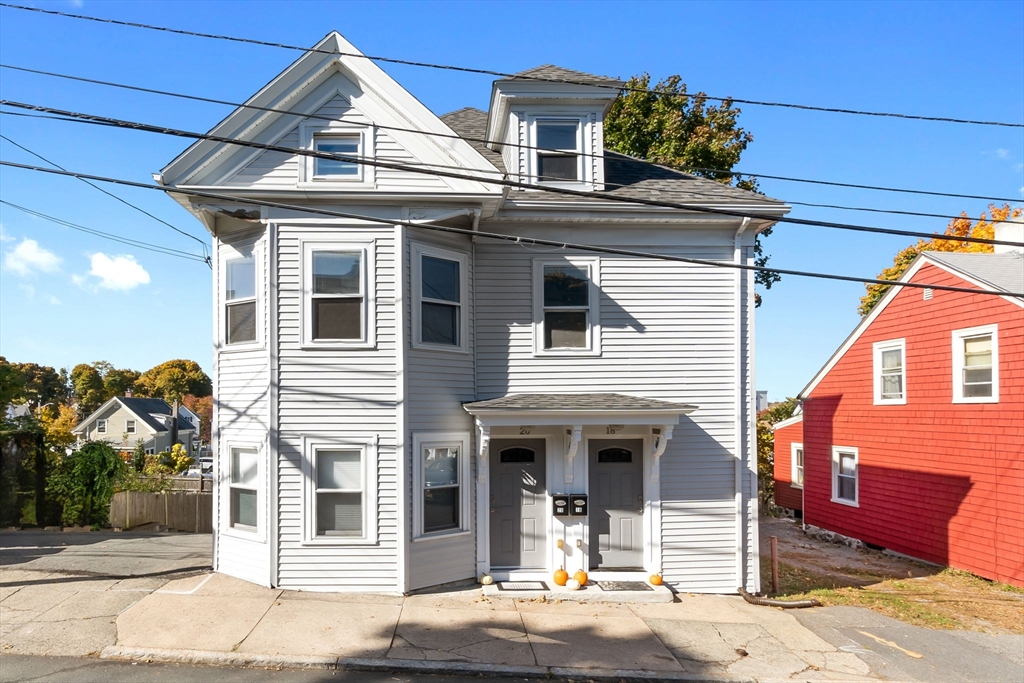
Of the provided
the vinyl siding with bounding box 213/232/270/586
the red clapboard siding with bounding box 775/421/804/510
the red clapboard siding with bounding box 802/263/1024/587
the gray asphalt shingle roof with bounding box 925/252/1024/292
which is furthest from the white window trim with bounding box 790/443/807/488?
the vinyl siding with bounding box 213/232/270/586

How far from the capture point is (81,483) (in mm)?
14047

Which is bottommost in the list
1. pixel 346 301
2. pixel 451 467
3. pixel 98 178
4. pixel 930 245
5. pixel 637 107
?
pixel 451 467

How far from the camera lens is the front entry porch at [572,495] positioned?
1105 centimetres

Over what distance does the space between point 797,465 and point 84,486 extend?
66.2 feet

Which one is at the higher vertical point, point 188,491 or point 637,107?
point 637,107

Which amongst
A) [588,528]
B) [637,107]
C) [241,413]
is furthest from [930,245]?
[241,413]

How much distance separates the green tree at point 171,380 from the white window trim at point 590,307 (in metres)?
91.6

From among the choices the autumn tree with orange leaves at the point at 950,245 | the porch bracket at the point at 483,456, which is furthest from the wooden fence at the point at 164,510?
the autumn tree with orange leaves at the point at 950,245

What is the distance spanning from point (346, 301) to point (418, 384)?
173 centimetres

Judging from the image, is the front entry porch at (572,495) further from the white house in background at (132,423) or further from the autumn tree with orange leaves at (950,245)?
the white house in background at (132,423)

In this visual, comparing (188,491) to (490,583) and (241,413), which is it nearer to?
(241,413)

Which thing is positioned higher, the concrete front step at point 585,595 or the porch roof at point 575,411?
the porch roof at point 575,411

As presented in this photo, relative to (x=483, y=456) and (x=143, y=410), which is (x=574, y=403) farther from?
(x=143, y=410)

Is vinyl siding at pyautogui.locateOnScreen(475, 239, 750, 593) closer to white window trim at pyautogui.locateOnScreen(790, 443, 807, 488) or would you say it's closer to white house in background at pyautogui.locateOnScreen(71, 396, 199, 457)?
white window trim at pyautogui.locateOnScreen(790, 443, 807, 488)
